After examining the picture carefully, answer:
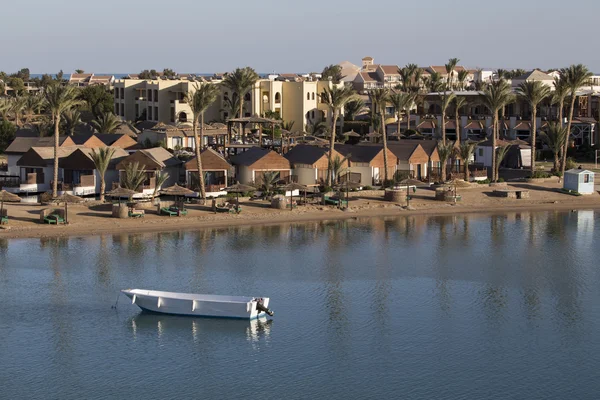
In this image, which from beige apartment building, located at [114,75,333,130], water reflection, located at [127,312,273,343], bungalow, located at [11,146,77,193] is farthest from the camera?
beige apartment building, located at [114,75,333,130]

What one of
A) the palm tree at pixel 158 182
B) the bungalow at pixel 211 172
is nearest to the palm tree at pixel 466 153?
the bungalow at pixel 211 172

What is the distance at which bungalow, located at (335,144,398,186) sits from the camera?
3140 inches

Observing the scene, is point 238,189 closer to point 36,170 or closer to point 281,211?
point 281,211

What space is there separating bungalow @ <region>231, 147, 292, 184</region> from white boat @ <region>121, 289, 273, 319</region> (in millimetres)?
32013

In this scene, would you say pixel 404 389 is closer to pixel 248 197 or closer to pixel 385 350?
pixel 385 350

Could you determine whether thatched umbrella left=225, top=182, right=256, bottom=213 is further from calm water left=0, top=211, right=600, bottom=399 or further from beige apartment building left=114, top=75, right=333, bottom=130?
beige apartment building left=114, top=75, right=333, bottom=130

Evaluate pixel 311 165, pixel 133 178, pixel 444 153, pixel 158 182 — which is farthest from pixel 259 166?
pixel 444 153

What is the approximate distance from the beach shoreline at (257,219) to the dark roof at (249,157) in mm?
9209

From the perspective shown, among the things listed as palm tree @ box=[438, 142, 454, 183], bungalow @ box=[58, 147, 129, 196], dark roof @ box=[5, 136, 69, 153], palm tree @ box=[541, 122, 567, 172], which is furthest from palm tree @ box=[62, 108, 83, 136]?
palm tree @ box=[541, 122, 567, 172]

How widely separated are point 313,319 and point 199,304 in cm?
539

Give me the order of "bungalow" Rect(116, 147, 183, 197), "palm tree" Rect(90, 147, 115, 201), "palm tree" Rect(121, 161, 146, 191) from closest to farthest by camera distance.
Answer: "palm tree" Rect(90, 147, 115, 201)
"palm tree" Rect(121, 161, 146, 191)
"bungalow" Rect(116, 147, 183, 197)

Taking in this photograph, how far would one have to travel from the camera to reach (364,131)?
11794 centimetres

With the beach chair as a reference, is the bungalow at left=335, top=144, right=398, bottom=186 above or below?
above

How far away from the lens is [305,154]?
79.5 m
